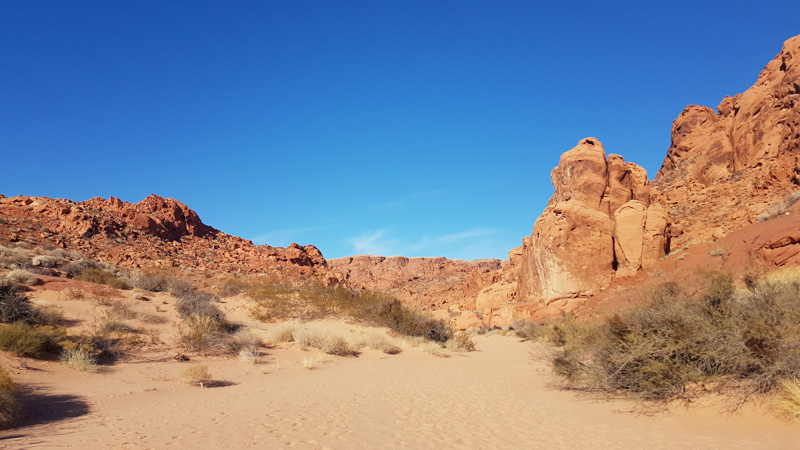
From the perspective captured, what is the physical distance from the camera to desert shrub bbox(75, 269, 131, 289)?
19109 millimetres

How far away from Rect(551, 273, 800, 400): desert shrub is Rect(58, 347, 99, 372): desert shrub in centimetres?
1154

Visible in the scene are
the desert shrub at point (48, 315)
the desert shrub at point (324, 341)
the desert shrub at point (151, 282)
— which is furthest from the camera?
the desert shrub at point (151, 282)

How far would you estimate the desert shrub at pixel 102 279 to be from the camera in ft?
62.7

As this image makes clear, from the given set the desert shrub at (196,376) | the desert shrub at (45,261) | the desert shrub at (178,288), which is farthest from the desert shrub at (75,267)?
the desert shrub at (196,376)

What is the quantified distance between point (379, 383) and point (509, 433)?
5346 mm

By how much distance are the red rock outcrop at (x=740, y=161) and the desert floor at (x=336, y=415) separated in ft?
66.8

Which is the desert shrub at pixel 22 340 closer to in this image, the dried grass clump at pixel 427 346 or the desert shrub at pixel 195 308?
the desert shrub at pixel 195 308

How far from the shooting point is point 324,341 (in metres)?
16.4

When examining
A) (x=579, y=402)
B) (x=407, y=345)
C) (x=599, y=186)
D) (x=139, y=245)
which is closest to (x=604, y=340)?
(x=579, y=402)

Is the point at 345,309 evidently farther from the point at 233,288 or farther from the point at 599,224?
the point at 599,224

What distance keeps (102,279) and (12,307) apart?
877 cm

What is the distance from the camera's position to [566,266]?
2648cm

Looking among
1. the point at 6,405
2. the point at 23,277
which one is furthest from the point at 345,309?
the point at 6,405

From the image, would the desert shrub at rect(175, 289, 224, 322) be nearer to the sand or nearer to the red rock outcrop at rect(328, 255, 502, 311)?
the sand
